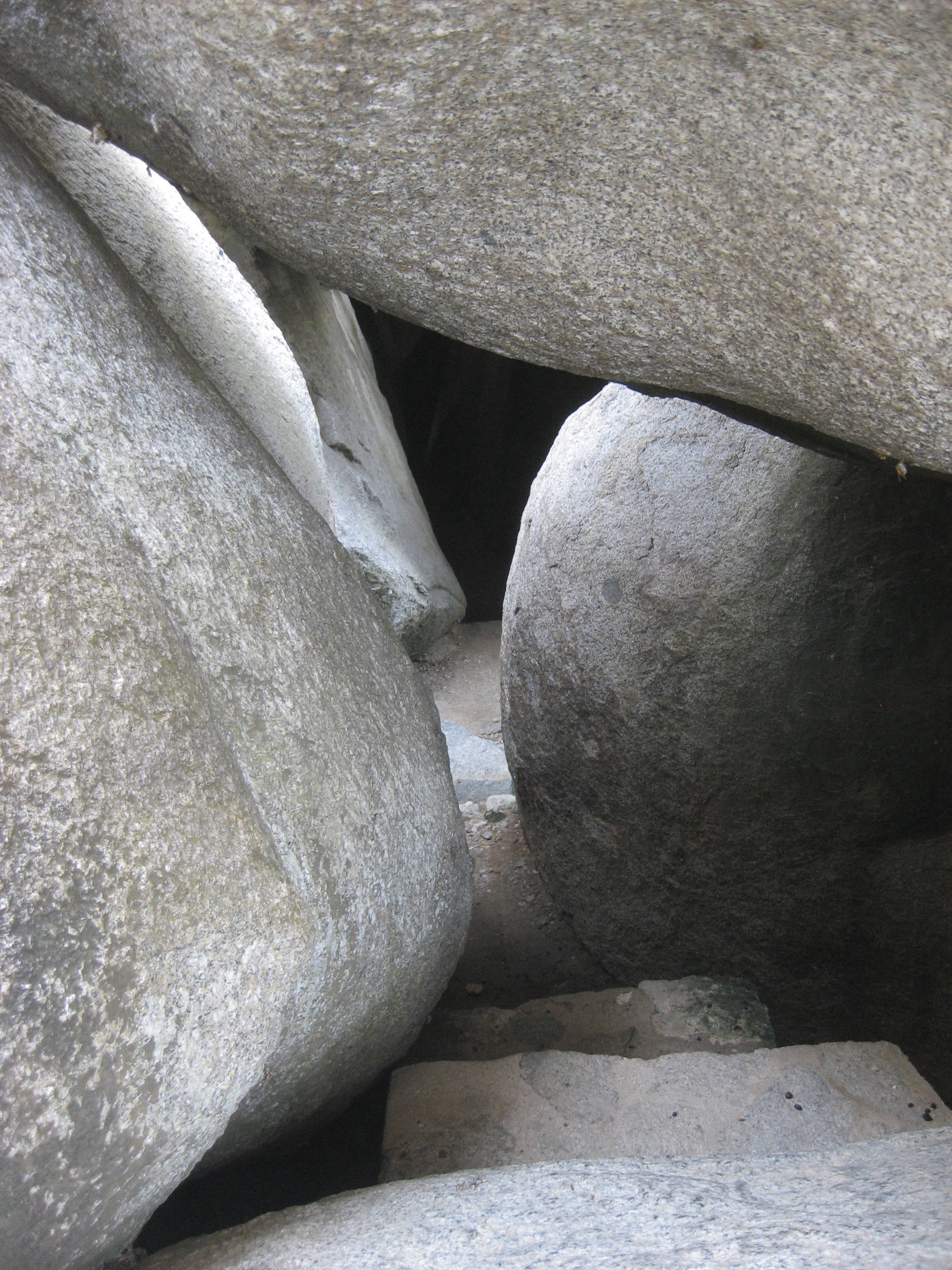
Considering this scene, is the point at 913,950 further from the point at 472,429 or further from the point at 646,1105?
the point at 472,429

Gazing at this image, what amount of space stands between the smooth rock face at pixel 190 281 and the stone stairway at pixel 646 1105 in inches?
32.5

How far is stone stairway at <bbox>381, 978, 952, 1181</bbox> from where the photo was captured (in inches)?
48.5

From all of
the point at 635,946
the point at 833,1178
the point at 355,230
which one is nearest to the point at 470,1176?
the point at 833,1178

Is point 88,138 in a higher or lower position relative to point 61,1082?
higher

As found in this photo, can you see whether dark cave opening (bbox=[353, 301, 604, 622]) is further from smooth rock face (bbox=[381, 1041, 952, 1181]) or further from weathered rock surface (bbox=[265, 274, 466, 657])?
smooth rock face (bbox=[381, 1041, 952, 1181])

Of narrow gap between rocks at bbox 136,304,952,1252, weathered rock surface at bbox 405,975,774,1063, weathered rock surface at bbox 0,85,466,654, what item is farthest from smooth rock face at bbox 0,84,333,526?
weathered rock surface at bbox 405,975,774,1063

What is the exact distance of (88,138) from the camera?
101 cm

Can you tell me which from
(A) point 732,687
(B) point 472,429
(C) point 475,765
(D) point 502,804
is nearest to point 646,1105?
(A) point 732,687

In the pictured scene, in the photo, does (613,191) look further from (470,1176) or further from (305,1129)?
(305,1129)

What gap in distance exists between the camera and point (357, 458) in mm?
3070

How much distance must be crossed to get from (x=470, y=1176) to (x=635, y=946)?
1072mm

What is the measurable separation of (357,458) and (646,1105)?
2.20 metres

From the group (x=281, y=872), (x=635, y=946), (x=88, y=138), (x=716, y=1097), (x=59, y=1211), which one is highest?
(x=88, y=138)

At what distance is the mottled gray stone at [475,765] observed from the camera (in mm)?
2932
